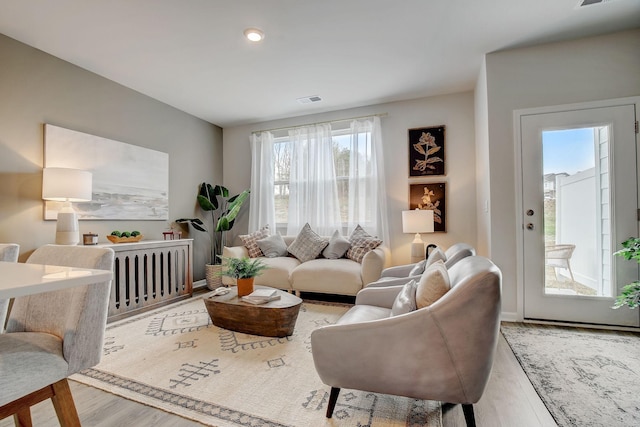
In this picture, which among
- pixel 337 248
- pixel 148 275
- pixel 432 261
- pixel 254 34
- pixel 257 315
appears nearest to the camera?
pixel 432 261

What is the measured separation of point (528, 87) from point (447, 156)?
120 centimetres

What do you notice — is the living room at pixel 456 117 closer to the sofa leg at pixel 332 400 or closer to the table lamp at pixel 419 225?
the table lamp at pixel 419 225

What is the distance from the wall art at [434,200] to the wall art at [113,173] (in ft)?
11.4

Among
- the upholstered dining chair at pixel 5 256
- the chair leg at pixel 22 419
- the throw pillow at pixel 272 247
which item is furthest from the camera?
the throw pillow at pixel 272 247

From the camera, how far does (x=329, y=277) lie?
348 centimetres

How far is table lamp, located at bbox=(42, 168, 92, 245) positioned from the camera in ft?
8.91

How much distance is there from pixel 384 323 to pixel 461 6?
2.46 meters

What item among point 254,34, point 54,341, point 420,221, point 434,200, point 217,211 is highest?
point 254,34

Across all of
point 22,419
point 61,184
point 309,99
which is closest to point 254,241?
point 309,99

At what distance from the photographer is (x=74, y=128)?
10.3 ft

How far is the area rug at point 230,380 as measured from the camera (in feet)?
5.07

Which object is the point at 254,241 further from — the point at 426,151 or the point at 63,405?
the point at 63,405

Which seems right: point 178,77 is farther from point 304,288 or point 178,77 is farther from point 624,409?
point 624,409

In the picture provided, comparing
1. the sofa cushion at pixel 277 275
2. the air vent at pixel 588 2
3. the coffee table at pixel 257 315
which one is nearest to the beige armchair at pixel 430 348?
the coffee table at pixel 257 315
